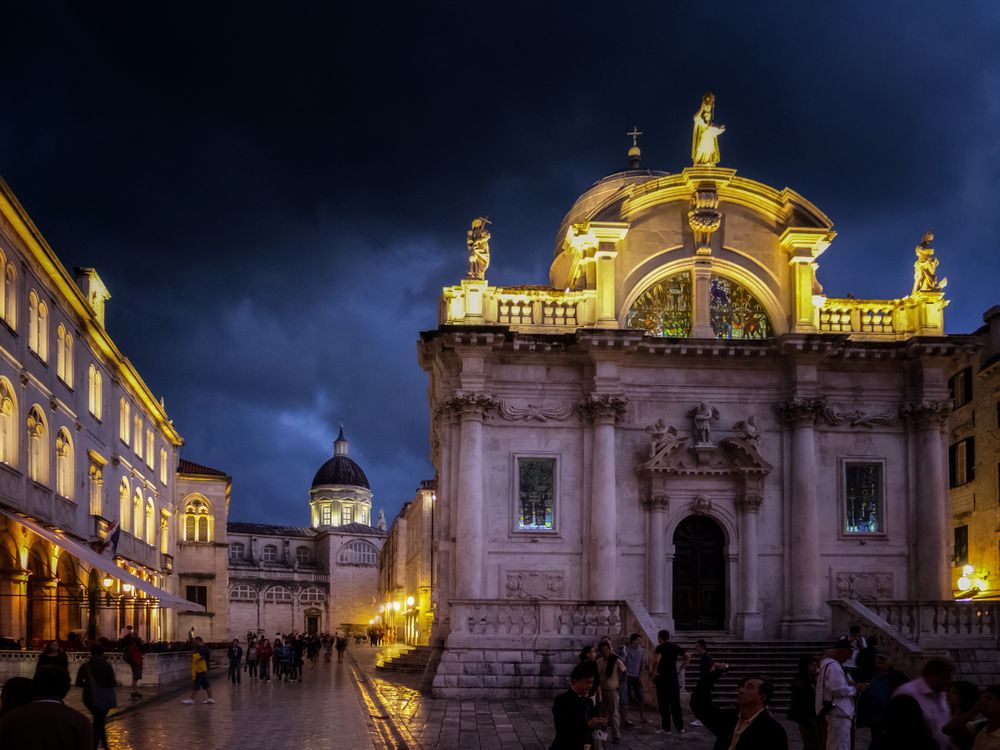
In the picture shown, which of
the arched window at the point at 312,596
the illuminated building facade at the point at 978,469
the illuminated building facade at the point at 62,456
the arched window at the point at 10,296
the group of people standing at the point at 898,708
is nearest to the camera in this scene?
the group of people standing at the point at 898,708

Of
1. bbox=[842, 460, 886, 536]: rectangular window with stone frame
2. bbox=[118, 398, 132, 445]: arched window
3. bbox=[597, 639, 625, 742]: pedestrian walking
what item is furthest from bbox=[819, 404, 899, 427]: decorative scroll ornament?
bbox=[118, 398, 132, 445]: arched window

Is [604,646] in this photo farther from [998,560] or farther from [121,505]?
[121,505]

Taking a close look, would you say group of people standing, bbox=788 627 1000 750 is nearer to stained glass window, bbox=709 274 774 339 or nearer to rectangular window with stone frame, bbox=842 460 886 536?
rectangular window with stone frame, bbox=842 460 886 536

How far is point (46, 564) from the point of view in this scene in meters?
34.0

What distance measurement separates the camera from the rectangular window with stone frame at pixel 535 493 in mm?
32250

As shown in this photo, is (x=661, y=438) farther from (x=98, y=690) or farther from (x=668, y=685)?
(x=98, y=690)

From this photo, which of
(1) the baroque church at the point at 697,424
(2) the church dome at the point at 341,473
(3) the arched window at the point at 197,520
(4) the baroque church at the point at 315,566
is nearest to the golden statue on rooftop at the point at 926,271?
(1) the baroque church at the point at 697,424

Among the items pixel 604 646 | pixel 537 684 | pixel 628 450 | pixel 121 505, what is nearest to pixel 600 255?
pixel 628 450

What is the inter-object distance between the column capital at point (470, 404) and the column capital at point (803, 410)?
26.4 feet

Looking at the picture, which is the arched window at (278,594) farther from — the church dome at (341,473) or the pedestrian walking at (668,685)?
the pedestrian walking at (668,685)

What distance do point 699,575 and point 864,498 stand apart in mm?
5076

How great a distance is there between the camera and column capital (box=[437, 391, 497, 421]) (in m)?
31.8

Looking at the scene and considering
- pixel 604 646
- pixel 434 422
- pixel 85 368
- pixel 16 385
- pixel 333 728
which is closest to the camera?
pixel 604 646

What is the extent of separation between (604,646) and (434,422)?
17619 mm
